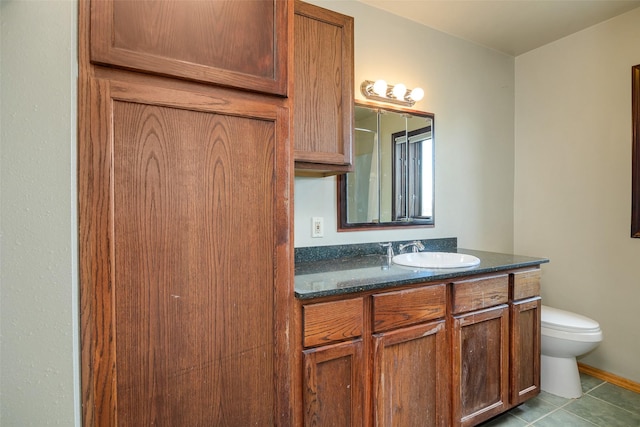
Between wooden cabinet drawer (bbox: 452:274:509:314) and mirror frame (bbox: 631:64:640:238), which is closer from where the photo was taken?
wooden cabinet drawer (bbox: 452:274:509:314)

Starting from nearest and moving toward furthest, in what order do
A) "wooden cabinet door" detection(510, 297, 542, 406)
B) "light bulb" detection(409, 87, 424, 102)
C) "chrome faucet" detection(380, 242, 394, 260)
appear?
"wooden cabinet door" detection(510, 297, 542, 406) < "chrome faucet" detection(380, 242, 394, 260) < "light bulb" detection(409, 87, 424, 102)

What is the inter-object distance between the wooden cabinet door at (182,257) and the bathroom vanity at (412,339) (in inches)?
8.7

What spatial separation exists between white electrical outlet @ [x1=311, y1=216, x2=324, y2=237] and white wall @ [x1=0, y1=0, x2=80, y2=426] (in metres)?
1.24

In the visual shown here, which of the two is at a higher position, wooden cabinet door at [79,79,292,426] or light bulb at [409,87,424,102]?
light bulb at [409,87,424,102]

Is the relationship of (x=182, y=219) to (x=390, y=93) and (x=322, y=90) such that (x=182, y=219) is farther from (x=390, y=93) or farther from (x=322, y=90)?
(x=390, y=93)

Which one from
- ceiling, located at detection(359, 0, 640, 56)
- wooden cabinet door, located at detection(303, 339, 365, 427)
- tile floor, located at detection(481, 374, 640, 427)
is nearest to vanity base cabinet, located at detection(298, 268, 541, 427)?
wooden cabinet door, located at detection(303, 339, 365, 427)

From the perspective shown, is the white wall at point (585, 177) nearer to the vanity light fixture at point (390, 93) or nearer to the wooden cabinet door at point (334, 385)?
the vanity light fixture at point (390, 93)

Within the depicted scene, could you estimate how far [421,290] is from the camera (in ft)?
5.01

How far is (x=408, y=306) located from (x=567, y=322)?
4.28 ft

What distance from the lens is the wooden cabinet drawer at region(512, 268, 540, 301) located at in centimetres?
188

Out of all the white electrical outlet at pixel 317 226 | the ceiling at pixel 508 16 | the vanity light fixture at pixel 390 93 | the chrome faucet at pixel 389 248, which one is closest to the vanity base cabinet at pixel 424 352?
the chrome faucet at pixel 389 248

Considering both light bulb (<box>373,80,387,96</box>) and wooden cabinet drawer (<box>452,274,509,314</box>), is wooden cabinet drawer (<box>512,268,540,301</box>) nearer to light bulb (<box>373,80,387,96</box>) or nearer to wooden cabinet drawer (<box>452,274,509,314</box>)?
wooden cabinet drawer (<box>452,274,509,314</box>)

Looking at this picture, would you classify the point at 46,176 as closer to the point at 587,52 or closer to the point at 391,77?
the point at 391,77

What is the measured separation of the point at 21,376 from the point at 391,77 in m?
2.21
